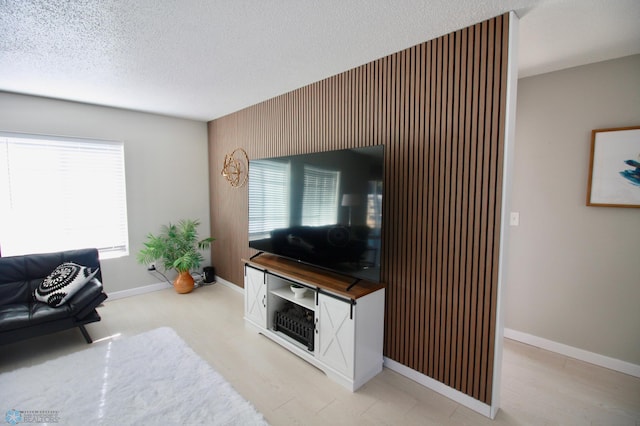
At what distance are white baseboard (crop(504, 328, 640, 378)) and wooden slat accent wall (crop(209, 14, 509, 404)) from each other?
1319 mm

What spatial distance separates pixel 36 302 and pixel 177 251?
162 cm

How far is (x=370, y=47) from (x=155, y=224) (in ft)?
12.8

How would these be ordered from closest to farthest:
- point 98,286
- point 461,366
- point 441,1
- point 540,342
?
point 441,1
point 461,366
point 540,342
point 98,286

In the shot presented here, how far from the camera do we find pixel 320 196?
8.24ft

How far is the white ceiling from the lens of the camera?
176cm

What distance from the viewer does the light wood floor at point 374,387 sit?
198 cm

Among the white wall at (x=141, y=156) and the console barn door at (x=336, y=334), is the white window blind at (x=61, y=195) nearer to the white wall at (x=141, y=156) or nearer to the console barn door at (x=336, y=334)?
the white wall at (x=141, y=156)

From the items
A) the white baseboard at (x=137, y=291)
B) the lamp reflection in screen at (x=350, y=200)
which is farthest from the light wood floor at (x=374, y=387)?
the lamp reflection in screen at (x=350, y=200)

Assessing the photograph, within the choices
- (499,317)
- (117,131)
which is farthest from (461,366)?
(117,131)

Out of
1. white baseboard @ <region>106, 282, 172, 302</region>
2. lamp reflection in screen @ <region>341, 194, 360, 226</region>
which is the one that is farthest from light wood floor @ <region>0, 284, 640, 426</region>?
lamp reflection in screen @ <region>341, 194, 360, 226</region>

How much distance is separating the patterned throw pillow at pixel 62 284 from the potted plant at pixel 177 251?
102 cm

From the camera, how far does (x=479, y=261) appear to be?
2.01 meters

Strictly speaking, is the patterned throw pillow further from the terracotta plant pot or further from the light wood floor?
the terracotta plant pot

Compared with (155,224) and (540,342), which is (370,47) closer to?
(540,342)
